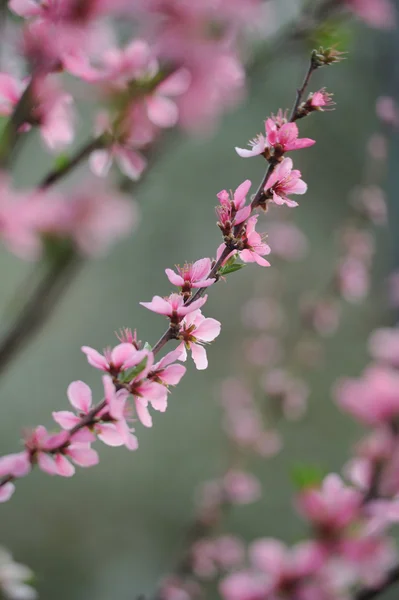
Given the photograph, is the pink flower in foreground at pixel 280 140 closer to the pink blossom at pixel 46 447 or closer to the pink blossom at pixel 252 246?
the pink blossom at pixel 252 246

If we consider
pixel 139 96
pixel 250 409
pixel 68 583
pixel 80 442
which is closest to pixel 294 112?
pixel 139 96

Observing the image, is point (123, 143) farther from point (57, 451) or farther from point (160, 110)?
point (57, 451)

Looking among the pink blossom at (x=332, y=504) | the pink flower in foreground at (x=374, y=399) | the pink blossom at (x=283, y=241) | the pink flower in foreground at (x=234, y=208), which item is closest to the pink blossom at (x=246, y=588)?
the pink blossom at (x=332, y=504)

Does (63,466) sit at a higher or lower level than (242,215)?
lower

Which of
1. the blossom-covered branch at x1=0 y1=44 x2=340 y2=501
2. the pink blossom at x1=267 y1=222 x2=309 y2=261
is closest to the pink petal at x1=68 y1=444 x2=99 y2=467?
the blossom-covered branch at x1=0 y1=44 x2=340 y2=501

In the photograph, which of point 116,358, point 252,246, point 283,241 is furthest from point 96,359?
point 283,241

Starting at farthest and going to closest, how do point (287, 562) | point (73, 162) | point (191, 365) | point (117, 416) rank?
1. point (191, 365)
2. point (287, 562)
3. point (73, 162)
4. point (117, 416)

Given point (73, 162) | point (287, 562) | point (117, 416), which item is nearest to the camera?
point (117, 416)

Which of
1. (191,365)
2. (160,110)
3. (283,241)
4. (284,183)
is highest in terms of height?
(283,241)
